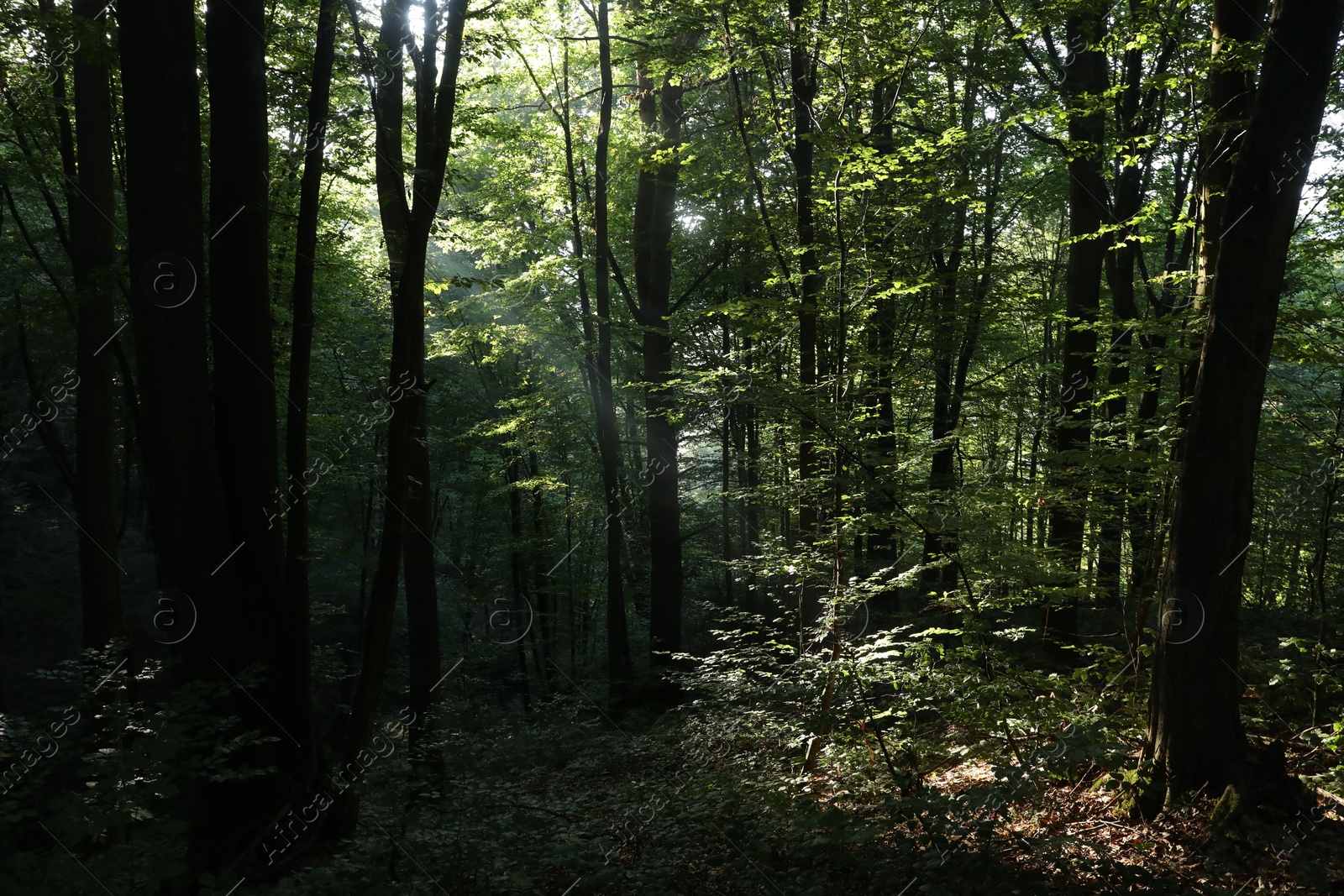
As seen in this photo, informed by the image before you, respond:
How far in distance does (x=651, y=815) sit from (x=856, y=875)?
1709 millimetres

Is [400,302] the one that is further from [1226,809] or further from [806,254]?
[1226,809]

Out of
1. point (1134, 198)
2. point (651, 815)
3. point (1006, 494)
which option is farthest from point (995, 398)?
point (651, 815)

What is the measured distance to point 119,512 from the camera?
2214 centimetres

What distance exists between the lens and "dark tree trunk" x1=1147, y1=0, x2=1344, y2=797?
4.39 meters

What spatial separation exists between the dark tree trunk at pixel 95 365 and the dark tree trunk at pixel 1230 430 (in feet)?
29.7

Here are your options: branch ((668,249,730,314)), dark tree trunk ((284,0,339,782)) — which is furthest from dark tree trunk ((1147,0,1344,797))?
branch ((668,249,730,314))

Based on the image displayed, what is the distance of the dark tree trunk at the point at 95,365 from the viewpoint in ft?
25.2

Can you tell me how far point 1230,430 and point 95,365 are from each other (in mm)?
9767

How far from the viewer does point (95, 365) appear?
7.98m

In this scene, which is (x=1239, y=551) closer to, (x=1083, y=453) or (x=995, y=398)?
(x=1083, y=453)

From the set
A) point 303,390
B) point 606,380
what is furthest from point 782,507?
point 606,380

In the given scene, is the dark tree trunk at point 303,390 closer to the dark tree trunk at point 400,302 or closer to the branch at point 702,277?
the dark tree trunk at point 400,302

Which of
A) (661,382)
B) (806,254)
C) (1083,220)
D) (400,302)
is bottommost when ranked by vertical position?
(661,382)

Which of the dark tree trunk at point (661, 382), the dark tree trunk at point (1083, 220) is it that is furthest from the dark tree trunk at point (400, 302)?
the dark tree trunk at point (1083, 220)
